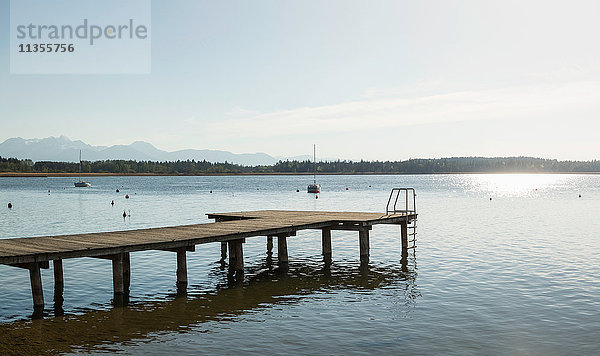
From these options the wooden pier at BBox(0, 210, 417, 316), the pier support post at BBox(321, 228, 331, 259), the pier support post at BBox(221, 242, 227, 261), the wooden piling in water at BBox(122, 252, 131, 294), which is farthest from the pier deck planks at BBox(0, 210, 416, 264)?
the pier support post at BBox(221, 242, 227, 261)

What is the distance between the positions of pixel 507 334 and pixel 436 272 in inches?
362

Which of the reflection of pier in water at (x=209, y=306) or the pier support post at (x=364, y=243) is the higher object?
the pier support post at (x=364, y=243)

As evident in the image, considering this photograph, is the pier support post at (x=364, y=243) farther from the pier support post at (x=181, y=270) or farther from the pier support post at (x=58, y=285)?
the pier support post at (x=58, y=285)

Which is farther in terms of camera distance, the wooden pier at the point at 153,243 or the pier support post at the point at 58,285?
the pier support post at the point at 58,285

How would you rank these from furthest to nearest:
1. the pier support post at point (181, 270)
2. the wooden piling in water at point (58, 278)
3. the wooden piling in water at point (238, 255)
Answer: the wooden piling in water at point (238, 255)
the pier support post at point (181, 270)
the wooden piling in water at point (58, 278)

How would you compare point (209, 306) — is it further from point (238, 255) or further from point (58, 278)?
point (58, 278)

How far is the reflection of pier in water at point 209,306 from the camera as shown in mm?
14734

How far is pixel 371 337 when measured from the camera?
49.8 ft

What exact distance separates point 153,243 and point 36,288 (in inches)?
142

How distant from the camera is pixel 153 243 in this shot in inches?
749

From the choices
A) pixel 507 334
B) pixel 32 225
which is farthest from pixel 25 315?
pixel 32 225

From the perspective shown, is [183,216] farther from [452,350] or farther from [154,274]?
[452,350]

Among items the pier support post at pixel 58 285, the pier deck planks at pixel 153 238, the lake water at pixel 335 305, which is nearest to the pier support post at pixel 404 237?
the pier deck planks at pixel 153 238

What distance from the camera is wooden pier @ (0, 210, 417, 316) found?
56.1 feet
